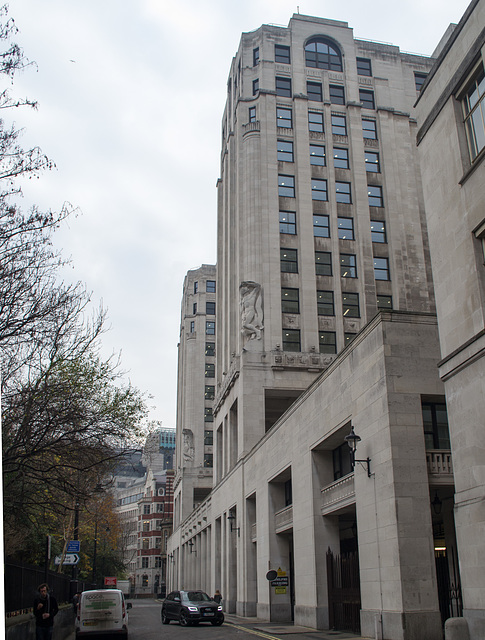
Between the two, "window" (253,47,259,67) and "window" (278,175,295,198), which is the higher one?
"window" (253,47,259,67)

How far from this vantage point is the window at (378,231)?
4497cm

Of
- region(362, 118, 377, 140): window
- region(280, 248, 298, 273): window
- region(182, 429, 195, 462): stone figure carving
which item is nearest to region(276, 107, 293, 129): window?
region(362, 118, 377, 140): window

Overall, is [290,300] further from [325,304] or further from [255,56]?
[255,56]

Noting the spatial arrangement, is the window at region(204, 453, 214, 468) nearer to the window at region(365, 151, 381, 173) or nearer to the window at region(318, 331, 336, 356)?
the window at region(318, 331, 336, 356)

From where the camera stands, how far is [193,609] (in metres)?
28.1

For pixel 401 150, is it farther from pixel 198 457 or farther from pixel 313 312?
pixel 198 457

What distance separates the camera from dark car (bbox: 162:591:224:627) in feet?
90.8

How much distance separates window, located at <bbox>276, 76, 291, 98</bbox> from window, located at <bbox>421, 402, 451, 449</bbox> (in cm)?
3619

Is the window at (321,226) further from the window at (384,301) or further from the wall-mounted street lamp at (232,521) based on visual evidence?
the wall-mounted street lamp at (232,521)

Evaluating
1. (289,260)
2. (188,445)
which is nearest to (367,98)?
(289,260)

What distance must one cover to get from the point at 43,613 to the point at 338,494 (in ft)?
37.9

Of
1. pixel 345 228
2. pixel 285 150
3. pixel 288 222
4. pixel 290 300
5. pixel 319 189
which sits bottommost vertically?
pixel 290 300

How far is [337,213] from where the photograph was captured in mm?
45250

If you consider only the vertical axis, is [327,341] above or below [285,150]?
below
